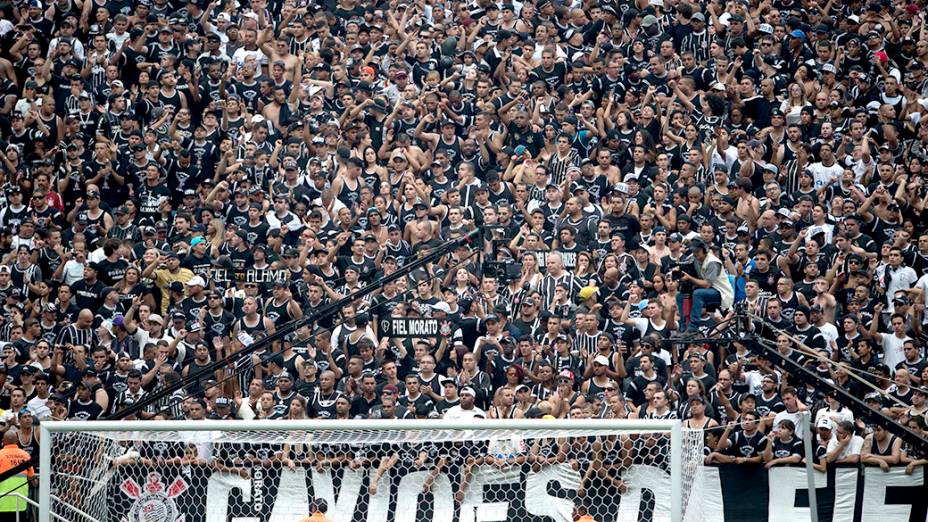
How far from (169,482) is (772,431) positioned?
20.0ft

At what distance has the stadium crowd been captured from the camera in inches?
650

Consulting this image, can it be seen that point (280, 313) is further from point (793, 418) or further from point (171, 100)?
point (793, 418)

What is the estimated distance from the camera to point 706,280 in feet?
57.2

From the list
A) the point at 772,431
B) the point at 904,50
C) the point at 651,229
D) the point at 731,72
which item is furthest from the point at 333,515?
the point at 904,50

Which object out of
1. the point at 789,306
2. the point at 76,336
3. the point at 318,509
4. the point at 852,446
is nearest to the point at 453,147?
the point at 789,306

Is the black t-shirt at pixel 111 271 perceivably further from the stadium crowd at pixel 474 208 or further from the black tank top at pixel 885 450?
the black tank top at pixel 885 450

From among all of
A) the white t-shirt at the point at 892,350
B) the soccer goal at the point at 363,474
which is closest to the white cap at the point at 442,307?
the white t-shirt at the point at 892,350

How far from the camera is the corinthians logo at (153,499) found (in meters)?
11.9

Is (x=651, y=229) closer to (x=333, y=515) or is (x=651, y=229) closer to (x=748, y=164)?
(x=748, y=164)

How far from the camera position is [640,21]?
71.1 feet

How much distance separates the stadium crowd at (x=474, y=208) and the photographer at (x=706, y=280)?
0.10 ft

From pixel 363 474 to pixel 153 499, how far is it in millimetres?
1680

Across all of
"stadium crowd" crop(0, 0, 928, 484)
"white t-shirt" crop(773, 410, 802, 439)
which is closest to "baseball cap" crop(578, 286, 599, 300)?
"stadium crowd" crop(0, 0, 928, 484)

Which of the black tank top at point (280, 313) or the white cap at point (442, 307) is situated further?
the black tank top at point (280, 313)
